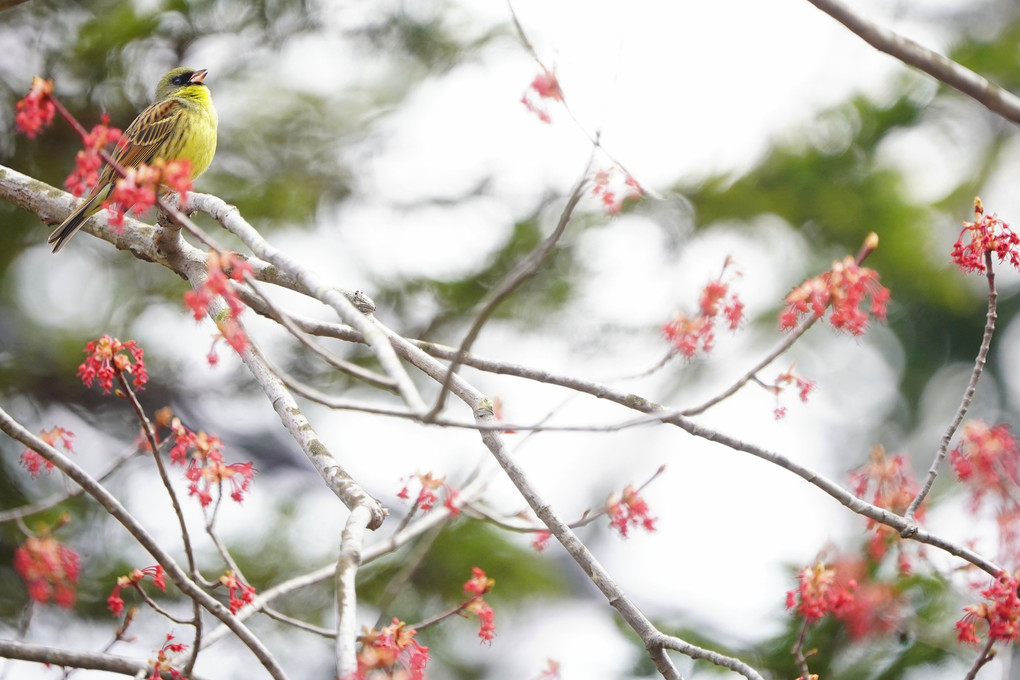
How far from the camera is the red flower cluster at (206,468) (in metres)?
2.81

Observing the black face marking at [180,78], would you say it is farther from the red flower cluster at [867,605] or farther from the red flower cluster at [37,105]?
the red flower cluster at [867,605]

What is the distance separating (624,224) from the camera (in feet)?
27.3

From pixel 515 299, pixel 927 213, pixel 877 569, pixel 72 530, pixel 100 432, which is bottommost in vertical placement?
pixel 877 569

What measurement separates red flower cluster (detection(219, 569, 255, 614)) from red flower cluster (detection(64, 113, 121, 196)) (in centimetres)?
116

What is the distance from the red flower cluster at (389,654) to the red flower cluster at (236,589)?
1.76ft

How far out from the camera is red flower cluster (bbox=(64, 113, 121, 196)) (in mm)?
2119

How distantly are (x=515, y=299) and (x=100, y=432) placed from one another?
3473 mm

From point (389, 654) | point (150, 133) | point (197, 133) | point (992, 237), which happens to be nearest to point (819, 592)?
point (992, 237)

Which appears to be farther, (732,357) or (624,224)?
(732,357)

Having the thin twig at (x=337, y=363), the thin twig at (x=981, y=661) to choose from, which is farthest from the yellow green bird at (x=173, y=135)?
the thin twig at (x=981, y=661)

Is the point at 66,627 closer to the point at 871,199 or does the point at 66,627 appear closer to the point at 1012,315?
the point at 871,199

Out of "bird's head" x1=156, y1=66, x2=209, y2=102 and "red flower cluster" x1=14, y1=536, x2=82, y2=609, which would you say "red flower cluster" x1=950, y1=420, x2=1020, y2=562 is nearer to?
"red flower cluster" x1=14, y1=536, x2=82, y2=609

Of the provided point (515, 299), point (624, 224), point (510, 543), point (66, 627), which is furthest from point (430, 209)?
point (66, 627)

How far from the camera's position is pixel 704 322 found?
2951mm
